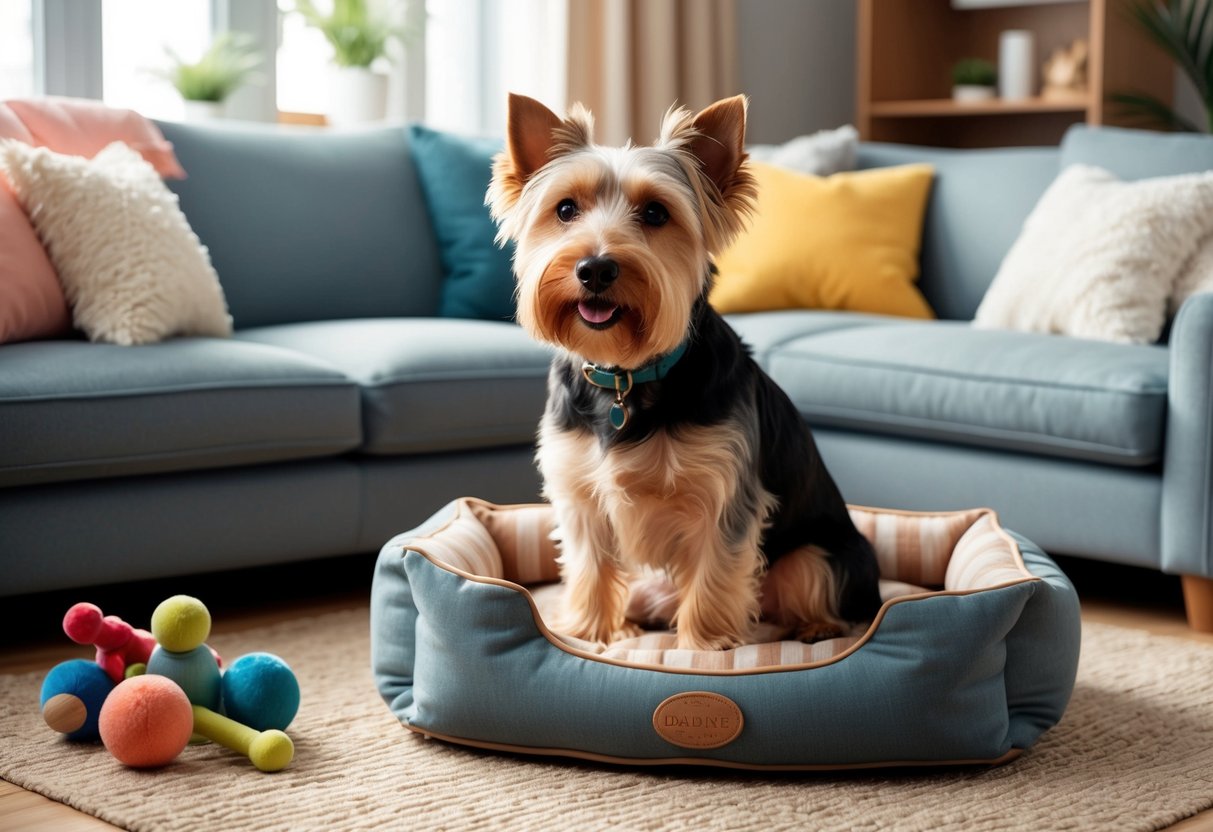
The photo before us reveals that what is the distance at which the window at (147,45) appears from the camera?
419 cm

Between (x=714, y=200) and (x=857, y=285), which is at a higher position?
(x=714, y=200)

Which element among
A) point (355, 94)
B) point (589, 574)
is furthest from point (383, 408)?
point (355, 94)

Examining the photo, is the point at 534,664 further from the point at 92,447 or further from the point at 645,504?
the point at 92,447

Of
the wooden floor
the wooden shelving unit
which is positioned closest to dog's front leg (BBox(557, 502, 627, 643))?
the wooden floor

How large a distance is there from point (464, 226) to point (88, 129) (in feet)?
3.40

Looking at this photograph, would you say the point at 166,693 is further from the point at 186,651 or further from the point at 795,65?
the point at 795,65

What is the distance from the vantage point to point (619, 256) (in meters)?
1.93

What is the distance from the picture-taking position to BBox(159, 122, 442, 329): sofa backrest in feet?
11.4

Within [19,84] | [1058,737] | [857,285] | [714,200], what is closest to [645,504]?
[714,200]

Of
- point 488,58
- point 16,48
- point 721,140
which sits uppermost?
point 488,58

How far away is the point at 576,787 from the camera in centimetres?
187

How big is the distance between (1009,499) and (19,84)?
119 inches

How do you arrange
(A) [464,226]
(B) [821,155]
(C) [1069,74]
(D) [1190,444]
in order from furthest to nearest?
(C) [1069,74] → (B) [821,155] → (A) [464,226] → (D) [1190,444]

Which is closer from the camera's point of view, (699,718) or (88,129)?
(699,718)
